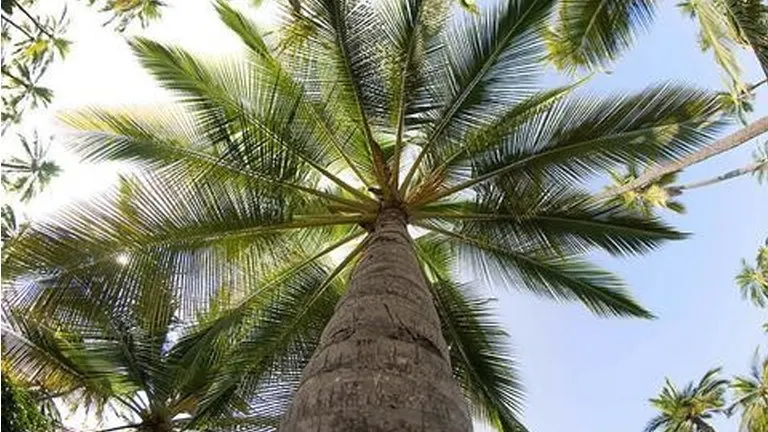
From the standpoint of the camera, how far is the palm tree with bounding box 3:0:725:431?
7094mm

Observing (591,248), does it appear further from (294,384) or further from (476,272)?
(294,384)

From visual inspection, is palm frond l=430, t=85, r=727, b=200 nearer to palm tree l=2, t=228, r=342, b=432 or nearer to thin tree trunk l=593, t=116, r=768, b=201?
thin tree trunk l=593, t=116, r=768, b=201

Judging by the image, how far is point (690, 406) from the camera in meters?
22.3

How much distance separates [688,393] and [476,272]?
1612 cm

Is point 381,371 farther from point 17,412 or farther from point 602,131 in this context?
point 602,131

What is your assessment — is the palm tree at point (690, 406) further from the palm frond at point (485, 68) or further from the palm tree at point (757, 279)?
the palm frond at point (485, 68)

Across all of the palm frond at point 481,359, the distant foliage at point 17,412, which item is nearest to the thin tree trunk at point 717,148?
the palm frond at point 481,359

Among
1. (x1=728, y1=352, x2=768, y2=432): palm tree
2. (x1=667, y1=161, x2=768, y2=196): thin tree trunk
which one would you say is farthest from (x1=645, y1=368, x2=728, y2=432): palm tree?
(x1=667, y1=161, x2=768, y2=196): thin tree trunk

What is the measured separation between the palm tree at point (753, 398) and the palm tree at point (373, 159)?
11.6 meters

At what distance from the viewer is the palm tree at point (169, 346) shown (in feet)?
23.4

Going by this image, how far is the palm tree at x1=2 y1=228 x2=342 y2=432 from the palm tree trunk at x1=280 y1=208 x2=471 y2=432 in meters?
3.11

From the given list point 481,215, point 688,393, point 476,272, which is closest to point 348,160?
point 481,215

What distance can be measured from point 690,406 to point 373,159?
695 inches

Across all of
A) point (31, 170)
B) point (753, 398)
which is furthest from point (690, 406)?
point (31, 170)
